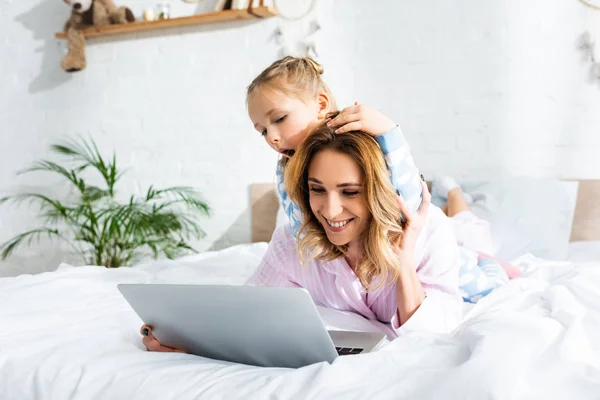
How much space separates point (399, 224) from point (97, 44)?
2.94 meters

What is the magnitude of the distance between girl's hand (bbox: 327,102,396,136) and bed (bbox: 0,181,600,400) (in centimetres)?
42

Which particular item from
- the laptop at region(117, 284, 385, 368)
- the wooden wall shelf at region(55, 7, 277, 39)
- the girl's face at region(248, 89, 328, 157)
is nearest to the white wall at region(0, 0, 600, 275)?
the wooden wall shelf at region(55, 7, 277, 39)

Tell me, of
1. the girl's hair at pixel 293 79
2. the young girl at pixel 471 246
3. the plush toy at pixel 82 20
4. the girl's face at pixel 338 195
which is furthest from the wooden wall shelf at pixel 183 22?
the girl's face at pixel 338 195

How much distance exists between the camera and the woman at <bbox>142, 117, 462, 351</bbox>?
1.34 metres

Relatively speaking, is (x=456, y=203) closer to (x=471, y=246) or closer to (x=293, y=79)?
(x=471, y=246)

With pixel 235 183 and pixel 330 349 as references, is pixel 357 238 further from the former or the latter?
pixel 235 183

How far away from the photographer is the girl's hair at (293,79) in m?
1.60

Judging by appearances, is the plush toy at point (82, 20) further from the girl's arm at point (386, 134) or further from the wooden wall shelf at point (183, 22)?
the girl's arm at point (386, 134)

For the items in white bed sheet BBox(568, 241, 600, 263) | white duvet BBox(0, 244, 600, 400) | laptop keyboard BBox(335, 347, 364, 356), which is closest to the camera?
white duvet BBox(0, 244, 600, 400)

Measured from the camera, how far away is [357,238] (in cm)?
146

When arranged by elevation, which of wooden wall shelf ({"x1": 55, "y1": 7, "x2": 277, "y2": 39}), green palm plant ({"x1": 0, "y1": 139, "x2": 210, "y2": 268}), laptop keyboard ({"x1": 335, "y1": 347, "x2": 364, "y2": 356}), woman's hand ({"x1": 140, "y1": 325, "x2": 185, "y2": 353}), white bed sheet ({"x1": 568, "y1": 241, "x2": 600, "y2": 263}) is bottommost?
green palm plant ({"x1": 0, "y1": 139, "x2": 210, "y2": 268})

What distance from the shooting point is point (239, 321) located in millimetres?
1115

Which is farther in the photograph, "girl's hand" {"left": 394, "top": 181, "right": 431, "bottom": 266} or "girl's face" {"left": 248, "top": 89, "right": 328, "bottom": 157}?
"girl's face" {"left": 248, "top": 89, "right": 328, "bottom": 157}

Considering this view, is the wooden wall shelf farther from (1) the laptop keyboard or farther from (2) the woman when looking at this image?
(1) the laptop keyboard
